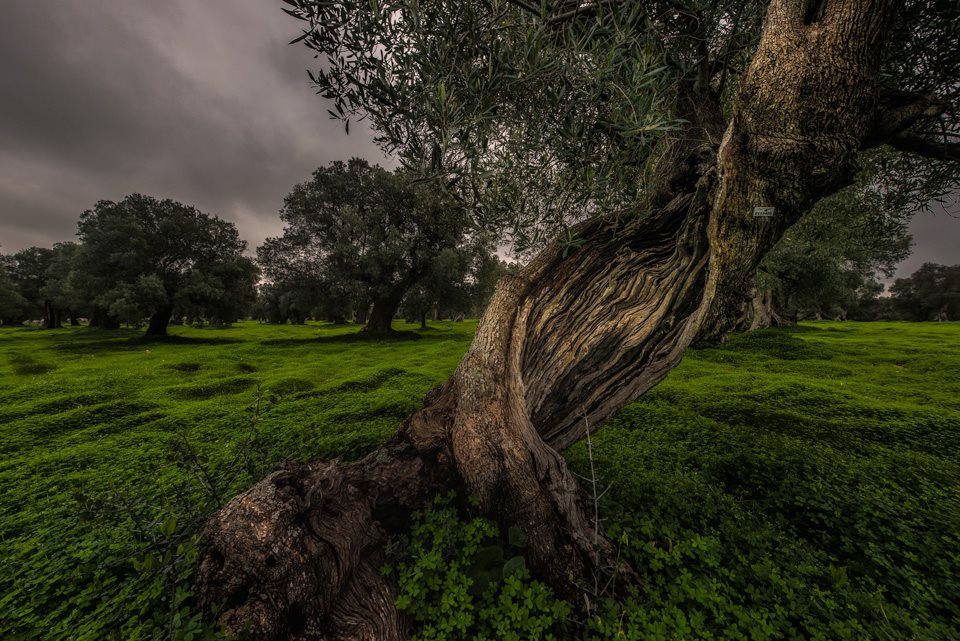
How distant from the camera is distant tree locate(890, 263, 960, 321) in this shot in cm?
6117

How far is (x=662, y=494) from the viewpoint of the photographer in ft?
14.8

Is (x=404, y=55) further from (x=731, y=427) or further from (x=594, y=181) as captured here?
(x=731, y=427)

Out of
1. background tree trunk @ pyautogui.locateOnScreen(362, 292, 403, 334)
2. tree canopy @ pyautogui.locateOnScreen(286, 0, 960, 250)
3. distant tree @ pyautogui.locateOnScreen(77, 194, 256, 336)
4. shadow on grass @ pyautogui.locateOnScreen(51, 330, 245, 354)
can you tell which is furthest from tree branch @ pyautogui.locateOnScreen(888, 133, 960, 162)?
shadow on grass @ pyautogui.locateOnScreen(51, 330, 245, 354)

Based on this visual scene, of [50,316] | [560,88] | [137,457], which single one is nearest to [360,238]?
[137,457]

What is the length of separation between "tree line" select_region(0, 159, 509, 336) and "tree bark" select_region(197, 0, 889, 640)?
67.3 ft

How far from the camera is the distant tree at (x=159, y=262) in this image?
2425cm

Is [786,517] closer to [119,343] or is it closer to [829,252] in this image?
[829,252]

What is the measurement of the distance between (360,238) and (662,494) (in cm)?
2601

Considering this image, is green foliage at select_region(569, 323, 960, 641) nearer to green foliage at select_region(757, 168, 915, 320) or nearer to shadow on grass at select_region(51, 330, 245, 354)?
green foliage at select_region(757, 168, 915, 320)

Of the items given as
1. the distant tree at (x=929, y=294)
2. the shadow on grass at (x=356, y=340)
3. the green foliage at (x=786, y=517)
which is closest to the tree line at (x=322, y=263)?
the shadow on grass at (x=356, y=340)

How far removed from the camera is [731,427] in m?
7.05

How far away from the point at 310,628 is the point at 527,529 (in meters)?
2.03

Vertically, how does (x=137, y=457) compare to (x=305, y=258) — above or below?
below

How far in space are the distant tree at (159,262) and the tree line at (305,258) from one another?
76mm
